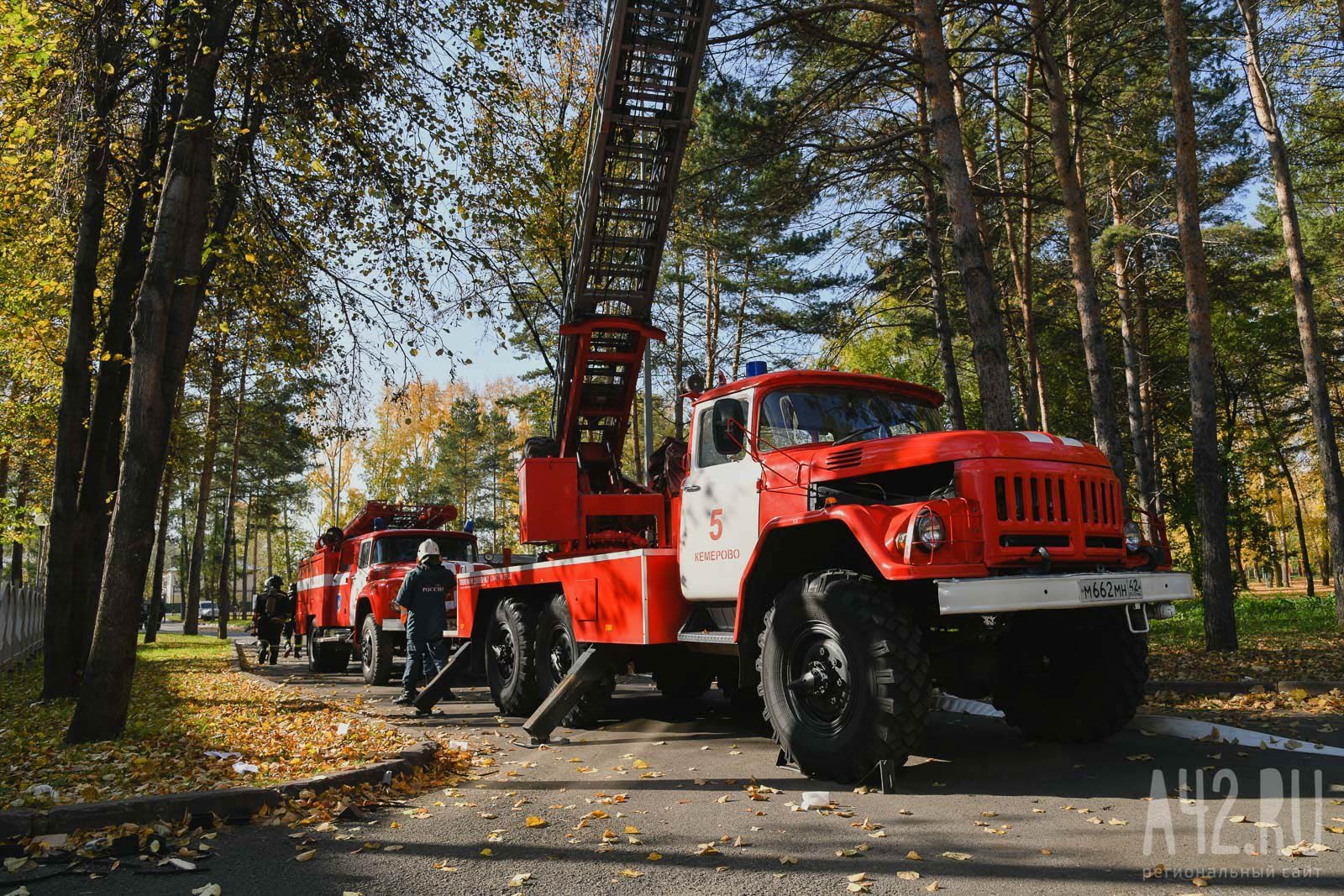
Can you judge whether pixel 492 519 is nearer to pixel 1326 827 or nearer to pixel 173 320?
pixel 173 320

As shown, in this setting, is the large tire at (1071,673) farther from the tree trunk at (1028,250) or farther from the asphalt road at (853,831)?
the tree trunk at (1028,250)

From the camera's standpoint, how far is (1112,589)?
19.2 feet

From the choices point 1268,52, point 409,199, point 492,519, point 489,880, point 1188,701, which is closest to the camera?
point 489,880

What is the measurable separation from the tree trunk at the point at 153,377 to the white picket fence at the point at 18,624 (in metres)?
11.1

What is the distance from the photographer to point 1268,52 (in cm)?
1923

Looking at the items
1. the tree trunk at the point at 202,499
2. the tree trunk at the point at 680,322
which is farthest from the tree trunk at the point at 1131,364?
the tree trunk at the point at 202,499

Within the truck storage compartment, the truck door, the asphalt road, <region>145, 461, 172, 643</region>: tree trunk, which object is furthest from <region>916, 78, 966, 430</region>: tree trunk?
<region>145, 461, 172, 643</region>: tree trunk

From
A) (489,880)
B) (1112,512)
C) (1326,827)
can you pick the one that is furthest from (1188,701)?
(489,880)

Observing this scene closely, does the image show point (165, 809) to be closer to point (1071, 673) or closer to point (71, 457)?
point (1071, 673)

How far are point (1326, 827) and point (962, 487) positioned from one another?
249cm

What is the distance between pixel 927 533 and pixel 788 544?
133cm

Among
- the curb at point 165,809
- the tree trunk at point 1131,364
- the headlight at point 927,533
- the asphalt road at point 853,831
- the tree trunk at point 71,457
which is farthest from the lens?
the tree trunk at point 1131,364

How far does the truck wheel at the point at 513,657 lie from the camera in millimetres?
9844

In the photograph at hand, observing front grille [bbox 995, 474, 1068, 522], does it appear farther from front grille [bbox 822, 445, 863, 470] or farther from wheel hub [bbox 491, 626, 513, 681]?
wheel hub [bbox 491, 626, 513, 681]
